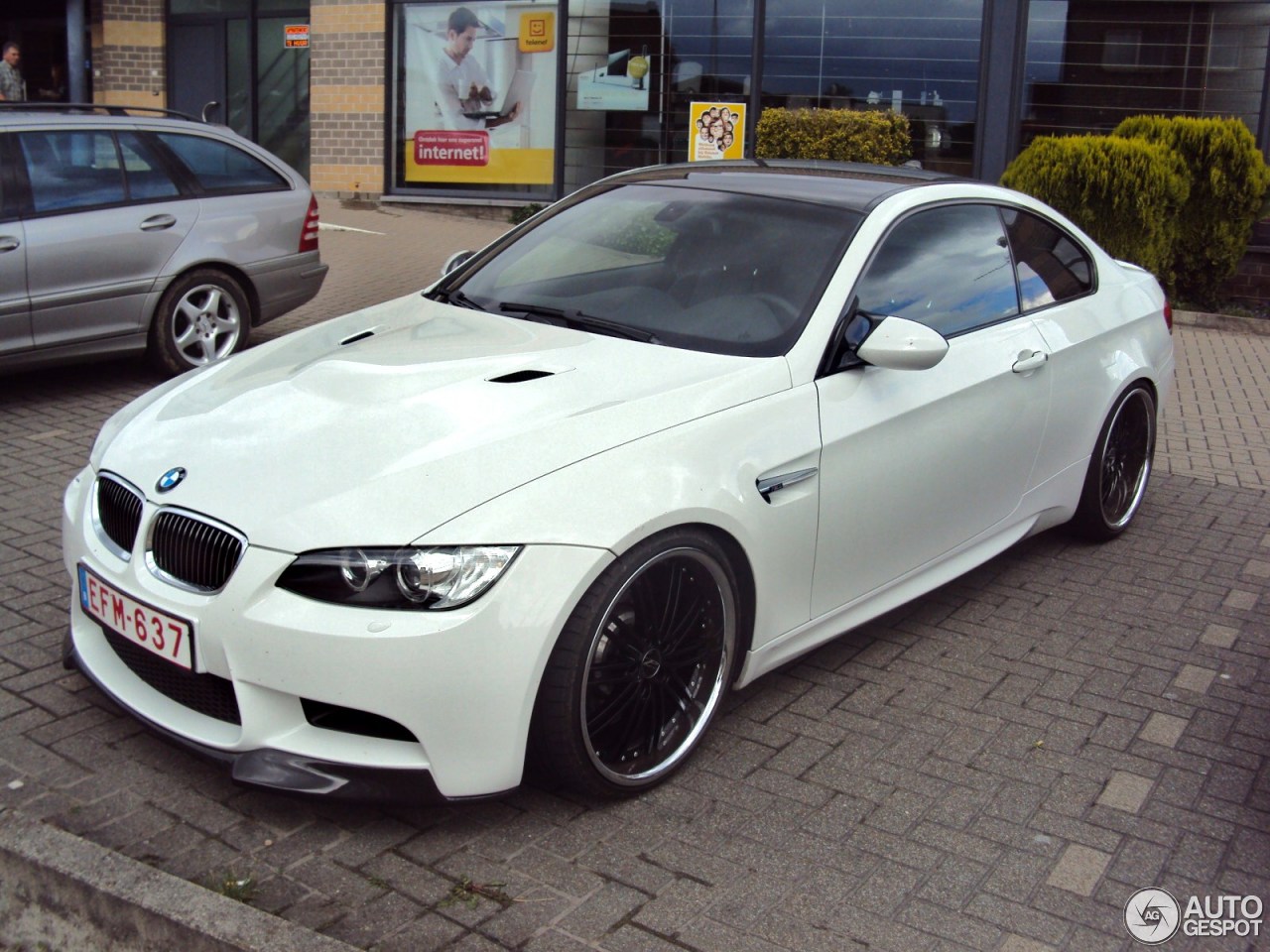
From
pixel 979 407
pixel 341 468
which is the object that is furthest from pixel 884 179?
pixel 341 468

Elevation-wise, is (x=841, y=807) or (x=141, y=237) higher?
(x=141, y=237)

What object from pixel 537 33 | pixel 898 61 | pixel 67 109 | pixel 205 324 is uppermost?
pixel 537 33

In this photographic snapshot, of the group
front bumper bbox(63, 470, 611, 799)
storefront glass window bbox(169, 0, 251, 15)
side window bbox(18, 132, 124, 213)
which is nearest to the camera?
front bumper bbox(63, 470, 611, 799)

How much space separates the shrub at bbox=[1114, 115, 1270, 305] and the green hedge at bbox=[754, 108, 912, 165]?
85.2 inches

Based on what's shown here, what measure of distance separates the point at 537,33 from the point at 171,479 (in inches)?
505

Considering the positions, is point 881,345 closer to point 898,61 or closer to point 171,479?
point 171,479

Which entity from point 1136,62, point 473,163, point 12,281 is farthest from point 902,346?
point 473,163

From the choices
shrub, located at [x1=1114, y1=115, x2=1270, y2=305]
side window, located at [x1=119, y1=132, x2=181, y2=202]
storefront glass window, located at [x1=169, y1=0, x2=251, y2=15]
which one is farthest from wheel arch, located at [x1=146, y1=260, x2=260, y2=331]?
storefront glass window, located at [x1=169, y1=0, x2=251, y2=15]

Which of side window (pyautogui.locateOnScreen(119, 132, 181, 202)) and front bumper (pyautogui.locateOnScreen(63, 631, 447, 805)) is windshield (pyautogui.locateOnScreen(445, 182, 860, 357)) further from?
side window (pyautogui.locateOnScreen(119, 132, 181, 202))

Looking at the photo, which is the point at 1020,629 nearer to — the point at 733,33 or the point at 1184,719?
the point at 1184,719

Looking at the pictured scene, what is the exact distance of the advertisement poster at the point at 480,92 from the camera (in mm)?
15398

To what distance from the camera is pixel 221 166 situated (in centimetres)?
819

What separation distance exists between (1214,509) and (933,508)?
271 centimetres

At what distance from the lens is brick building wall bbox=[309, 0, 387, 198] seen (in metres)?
16.1
